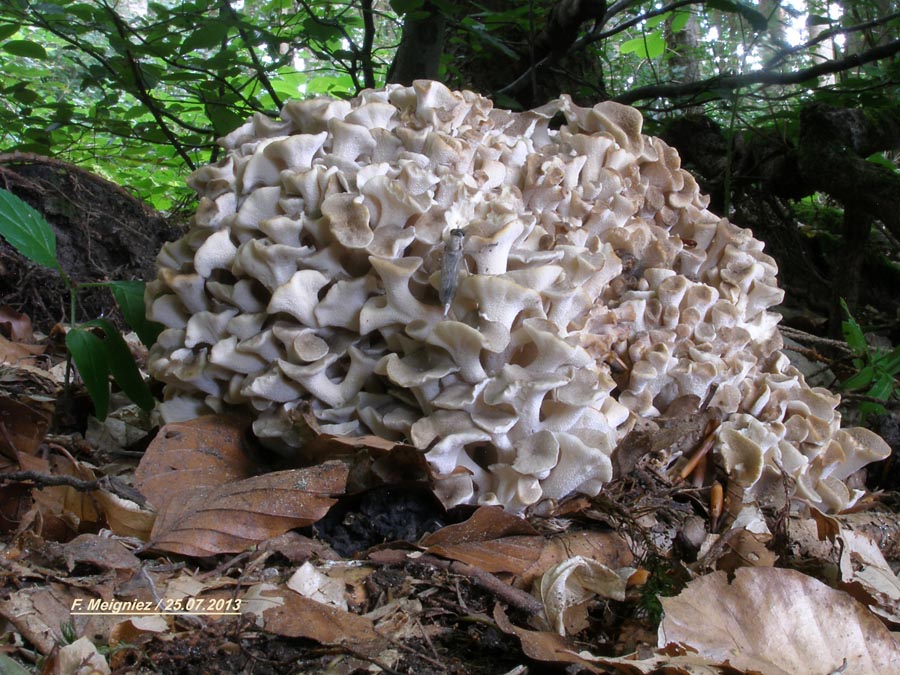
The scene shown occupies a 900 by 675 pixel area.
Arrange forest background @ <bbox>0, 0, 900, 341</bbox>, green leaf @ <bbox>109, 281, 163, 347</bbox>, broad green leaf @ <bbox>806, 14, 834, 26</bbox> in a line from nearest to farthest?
green leaf @ <bbox>109, 281, 163, 347</bbox>, forest background @ <bbox>0, 0, 900, 341</bbox>, broad green leaf @ <bbox>806, 14, 834, 26</bbox>

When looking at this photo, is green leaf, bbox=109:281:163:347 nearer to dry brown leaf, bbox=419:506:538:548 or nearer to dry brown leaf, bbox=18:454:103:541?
dry brown leaf, bbox=18:454:103:541

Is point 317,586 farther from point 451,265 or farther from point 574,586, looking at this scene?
point 451,265

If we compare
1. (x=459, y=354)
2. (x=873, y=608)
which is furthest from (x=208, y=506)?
(x=873, y=608)

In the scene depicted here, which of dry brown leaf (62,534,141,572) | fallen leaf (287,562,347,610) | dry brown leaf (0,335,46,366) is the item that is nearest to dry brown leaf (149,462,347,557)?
dry brown leaf (62,534,141,572)

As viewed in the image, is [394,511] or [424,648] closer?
[424,648]

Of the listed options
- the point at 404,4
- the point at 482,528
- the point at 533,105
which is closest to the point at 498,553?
the point at 482,528

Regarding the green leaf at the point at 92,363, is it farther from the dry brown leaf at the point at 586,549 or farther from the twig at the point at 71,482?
the dry brown leaf at the point at 586,549

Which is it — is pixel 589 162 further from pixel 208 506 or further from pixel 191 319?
pixel 208 506

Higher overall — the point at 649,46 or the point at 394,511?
the point at 649,46
